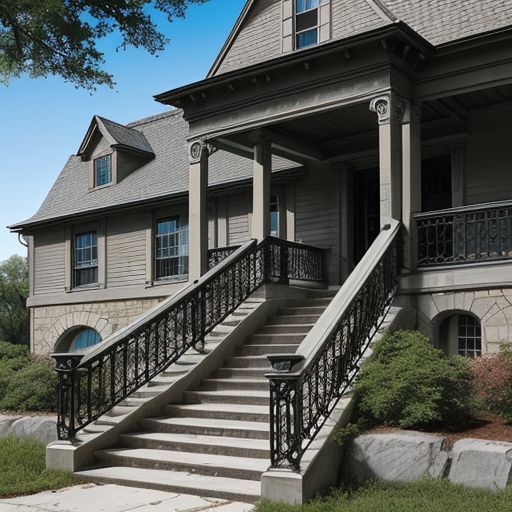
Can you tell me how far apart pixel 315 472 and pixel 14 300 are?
158 ft

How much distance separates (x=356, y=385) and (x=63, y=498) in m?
3.37

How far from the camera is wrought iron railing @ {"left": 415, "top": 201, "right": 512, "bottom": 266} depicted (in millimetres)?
10391

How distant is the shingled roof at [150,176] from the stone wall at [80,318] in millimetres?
2677

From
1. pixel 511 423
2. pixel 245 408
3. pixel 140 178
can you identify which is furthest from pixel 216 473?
pixel 140 178

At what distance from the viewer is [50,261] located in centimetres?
2256

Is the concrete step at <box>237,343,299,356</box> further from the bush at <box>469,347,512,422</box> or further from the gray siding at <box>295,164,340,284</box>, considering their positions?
the gray siding at <box>295,164,340,284</box>

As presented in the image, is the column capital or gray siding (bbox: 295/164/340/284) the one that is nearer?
the column capital

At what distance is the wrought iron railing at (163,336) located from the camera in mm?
9023

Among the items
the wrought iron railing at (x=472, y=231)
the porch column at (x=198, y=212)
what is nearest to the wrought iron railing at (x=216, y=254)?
the porch column at (x=198, y=212)

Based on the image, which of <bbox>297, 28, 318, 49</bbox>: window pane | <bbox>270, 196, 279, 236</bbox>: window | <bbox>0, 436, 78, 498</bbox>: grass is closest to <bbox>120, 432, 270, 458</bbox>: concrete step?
<bbox>0, 436, 78, 498</bbox>: grass

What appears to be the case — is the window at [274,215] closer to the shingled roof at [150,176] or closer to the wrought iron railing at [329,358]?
the shingled roof at [150,176]

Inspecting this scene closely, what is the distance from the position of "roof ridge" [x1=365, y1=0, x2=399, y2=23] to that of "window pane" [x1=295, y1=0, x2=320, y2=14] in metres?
1.16

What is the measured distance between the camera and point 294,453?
740cm

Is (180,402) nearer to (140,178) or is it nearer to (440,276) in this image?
(440,276)
